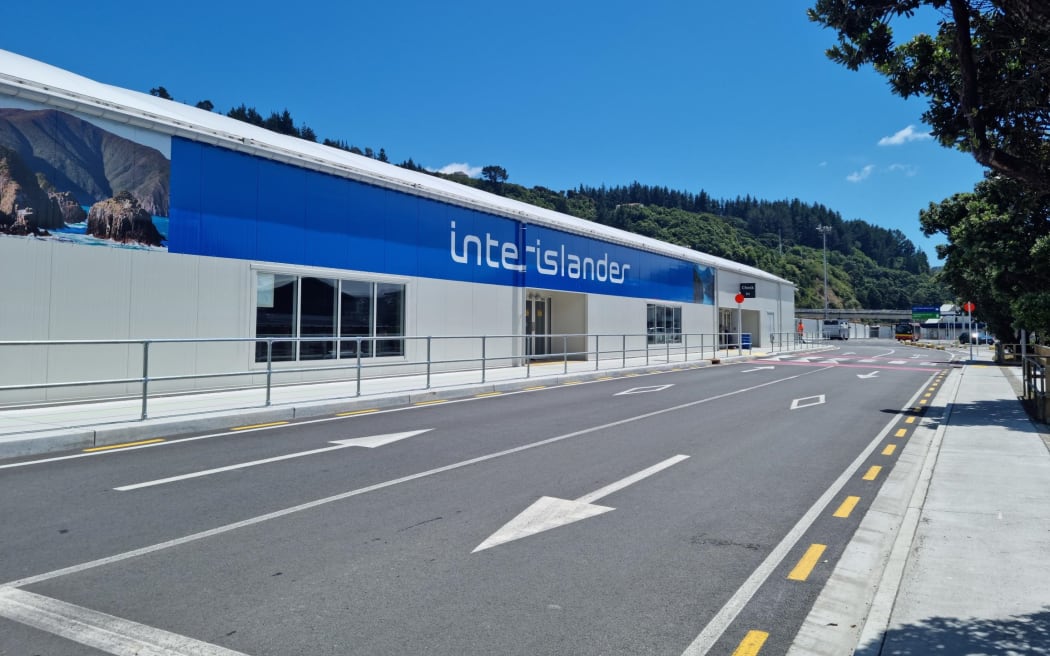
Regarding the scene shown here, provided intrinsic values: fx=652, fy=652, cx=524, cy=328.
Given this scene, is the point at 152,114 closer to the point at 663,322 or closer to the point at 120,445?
the point at 120,445

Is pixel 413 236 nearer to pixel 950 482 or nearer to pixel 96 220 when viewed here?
pixel 96 220

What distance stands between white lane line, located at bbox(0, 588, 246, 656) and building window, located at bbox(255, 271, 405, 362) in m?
10.1

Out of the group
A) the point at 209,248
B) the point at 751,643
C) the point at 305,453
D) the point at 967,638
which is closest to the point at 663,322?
the point at 209,248

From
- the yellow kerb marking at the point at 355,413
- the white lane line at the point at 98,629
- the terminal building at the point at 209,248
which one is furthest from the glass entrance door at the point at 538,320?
the white lane line at the point at 98,629

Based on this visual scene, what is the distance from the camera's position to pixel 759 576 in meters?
4.49

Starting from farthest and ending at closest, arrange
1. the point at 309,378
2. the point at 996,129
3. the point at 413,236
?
the point at 413,236 < the point at 309,378 < the point at 996,129

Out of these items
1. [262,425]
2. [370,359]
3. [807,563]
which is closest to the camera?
[807,563]

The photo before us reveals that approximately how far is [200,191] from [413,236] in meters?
6.26

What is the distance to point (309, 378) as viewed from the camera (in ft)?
52.1

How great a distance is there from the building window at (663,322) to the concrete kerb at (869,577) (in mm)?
23961

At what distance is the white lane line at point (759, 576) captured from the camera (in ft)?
11.6

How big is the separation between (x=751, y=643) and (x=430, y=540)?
2.52 m

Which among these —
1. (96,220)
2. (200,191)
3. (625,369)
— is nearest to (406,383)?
(200,191)

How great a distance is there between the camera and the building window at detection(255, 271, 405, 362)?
15039mm
